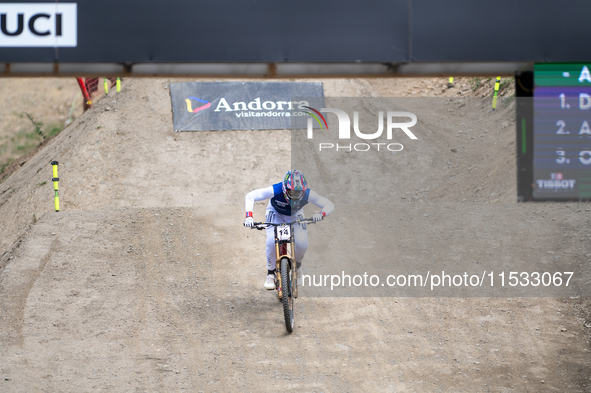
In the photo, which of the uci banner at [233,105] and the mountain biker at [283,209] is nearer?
the mountain biker at [283,209]

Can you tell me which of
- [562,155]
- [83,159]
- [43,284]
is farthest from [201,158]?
[562,155]

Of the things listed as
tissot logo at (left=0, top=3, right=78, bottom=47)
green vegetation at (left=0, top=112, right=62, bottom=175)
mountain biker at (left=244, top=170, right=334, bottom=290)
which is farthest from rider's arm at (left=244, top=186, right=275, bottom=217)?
green vegetation at (left=0, top=112, right=62, bottom=175)

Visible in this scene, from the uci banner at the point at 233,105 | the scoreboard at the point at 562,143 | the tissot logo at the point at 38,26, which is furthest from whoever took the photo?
the uci banner at the point at 233,105

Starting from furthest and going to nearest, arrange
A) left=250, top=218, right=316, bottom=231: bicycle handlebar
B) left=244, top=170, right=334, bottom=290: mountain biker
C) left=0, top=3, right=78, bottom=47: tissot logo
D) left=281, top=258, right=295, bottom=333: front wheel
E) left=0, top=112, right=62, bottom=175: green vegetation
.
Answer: left=0, top=112, right=62, bottom=175: green vegetation, left=244, top=170, right=334, bottom=290: mountain biker, left=250, top=218, right=316, bottom=231: bicycle handlebar, left=281, top=258, right=295, bottom=333: front wheel, left=0, top=3, right=78, bottom=47: tissot logo

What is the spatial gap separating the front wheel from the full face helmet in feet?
3.22

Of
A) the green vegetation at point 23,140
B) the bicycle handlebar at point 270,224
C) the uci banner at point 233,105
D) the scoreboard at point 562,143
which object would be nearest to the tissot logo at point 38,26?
the bicycle handlebar at point 270,224

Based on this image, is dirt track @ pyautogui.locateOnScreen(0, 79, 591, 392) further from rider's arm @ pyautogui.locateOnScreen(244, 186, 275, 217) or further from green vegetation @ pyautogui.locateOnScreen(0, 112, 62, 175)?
green vegetation @ pyautogui.locateOnScreen(0, 112, 62, 175)

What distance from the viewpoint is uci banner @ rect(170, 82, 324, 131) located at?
17859mm

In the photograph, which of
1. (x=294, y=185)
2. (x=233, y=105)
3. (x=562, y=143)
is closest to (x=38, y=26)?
(x=294, y=185)

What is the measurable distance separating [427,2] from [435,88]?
19.5 metres

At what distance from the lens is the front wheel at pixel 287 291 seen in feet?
26.7

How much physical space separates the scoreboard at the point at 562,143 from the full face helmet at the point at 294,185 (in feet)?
11.1

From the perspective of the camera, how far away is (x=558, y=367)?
24.9 feet

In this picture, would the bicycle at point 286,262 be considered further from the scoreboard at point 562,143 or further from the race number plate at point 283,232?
the scoreboard at point 562,143
